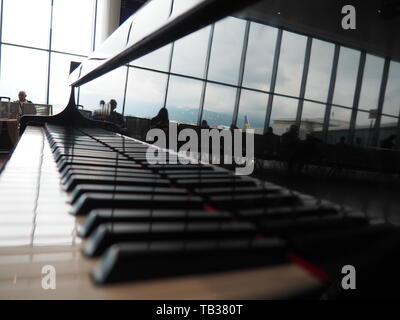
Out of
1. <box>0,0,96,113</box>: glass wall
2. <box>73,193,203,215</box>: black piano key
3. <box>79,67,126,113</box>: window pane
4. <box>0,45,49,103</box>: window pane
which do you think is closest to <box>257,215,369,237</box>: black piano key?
<box>73,193,203,215</box>: black piano key

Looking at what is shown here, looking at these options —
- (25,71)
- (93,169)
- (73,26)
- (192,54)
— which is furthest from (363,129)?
(73,26)

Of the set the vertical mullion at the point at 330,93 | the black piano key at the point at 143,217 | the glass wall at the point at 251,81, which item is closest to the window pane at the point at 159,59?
the glass wall at the point at 251,81

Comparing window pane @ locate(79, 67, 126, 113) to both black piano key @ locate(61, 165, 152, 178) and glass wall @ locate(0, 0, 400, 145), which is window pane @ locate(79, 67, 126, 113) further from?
black piano key @ locate(61, 165, 152, 178)

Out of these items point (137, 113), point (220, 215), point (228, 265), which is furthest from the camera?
point (137, 113)

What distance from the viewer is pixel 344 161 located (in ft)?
1.37

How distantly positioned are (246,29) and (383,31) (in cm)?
23

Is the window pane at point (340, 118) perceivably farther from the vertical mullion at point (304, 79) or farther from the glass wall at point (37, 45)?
the glass wall at point (37, 45)

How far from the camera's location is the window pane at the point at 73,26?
1021 cm

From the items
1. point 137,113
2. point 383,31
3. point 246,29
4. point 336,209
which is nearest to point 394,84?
point 383,31

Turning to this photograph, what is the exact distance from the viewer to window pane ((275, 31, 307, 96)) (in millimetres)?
448

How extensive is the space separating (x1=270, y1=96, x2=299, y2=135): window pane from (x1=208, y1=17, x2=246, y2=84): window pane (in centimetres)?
14

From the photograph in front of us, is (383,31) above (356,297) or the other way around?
above
